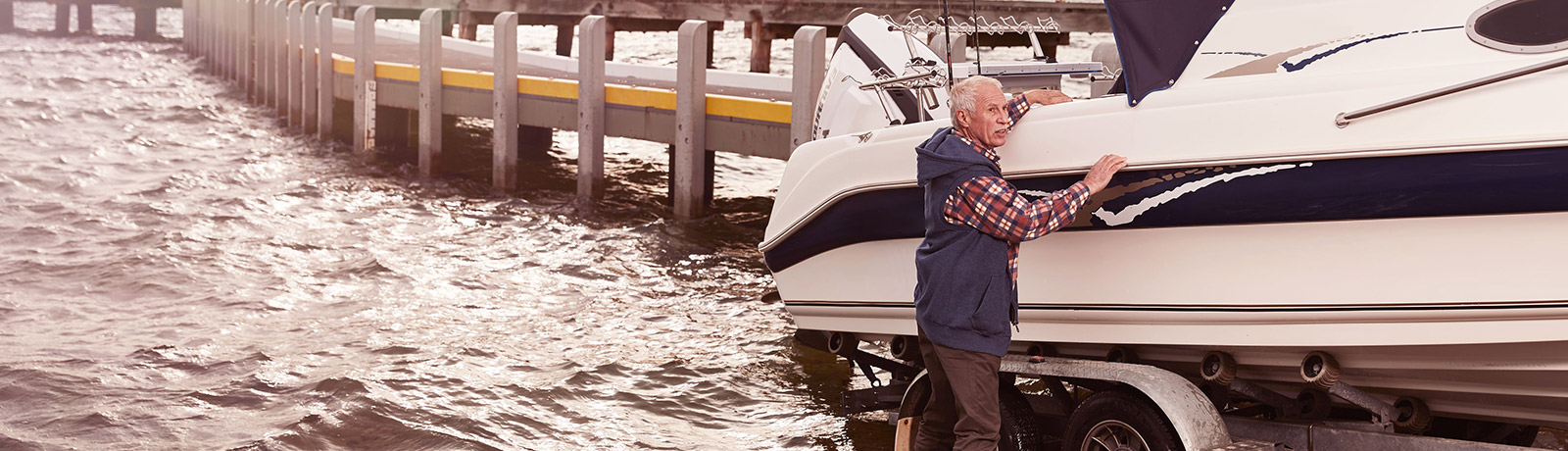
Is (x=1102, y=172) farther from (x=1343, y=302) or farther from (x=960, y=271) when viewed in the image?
(x=1343, y=302)

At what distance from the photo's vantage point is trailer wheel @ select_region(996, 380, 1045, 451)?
4238 millimetres

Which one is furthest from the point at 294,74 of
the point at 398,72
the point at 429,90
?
the point at 429,90

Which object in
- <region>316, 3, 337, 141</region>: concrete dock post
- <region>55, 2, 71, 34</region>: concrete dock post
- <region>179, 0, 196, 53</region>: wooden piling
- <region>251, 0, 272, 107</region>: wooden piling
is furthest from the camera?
<region>55, 2, 71, 34</region>: concrete dock post

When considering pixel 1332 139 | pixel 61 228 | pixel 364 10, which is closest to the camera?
pixel 1332 139

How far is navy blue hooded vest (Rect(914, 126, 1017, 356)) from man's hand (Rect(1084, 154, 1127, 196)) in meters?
0.26

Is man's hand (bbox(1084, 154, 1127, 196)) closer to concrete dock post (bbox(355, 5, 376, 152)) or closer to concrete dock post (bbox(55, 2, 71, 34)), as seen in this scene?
concrete dock post (bbox(355, 5, 376, 152))

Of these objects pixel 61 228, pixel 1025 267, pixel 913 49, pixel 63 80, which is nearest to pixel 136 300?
pixel 61 228

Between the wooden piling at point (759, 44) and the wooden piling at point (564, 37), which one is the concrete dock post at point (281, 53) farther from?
the wooden piling at point (759, 44)

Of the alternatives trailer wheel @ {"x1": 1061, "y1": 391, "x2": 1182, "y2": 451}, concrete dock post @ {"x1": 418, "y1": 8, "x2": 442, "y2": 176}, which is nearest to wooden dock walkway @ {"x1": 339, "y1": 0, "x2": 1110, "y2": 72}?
concrete dock post @ {"x1": 418, "y1": 8, "x2": 442, "y2": 176}

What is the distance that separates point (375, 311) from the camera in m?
7.73

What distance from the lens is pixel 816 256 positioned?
475 centimetres

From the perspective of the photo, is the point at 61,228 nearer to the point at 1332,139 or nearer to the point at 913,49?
the point at 913,49

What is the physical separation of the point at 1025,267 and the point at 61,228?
8.63 m

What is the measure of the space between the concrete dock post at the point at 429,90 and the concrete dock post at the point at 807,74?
3813mm
